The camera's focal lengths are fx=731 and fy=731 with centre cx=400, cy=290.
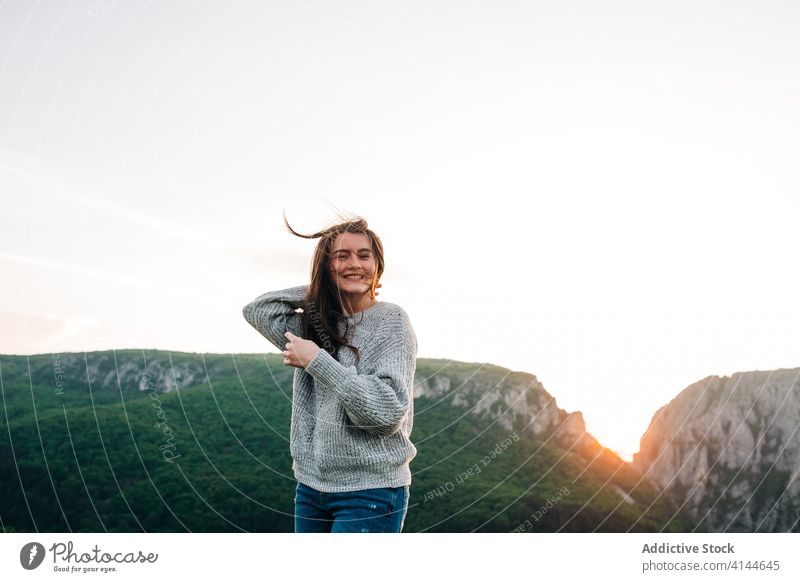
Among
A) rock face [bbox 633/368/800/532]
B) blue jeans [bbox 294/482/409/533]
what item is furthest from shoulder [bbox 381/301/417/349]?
rock face [bbox 633/368/800/532]

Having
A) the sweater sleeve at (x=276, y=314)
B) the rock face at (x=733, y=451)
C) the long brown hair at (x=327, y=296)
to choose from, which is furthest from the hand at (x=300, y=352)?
the rock face at (x=733, y=451)

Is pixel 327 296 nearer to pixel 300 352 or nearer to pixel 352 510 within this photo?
pixel 300 352

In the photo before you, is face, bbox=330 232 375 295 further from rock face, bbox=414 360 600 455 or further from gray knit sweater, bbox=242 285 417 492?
rock face, bbox=414 360 600 455

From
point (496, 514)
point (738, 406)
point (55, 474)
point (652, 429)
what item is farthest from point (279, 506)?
point (738, 406)

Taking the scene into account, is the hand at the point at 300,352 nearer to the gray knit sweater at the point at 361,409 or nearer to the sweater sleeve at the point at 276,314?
the gray knit sweater at the point at 361,409

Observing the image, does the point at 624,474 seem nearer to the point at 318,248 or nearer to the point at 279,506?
the point at 279,506

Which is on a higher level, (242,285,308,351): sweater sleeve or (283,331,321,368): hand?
(242,285,308,351): sweater sleeve

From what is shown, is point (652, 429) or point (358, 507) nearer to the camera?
point (358, 507)
